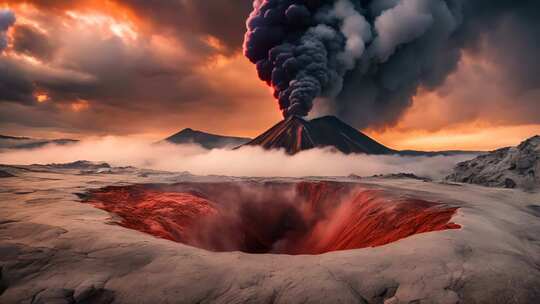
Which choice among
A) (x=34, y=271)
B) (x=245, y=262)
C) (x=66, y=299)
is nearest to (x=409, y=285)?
(x=245, y=262)

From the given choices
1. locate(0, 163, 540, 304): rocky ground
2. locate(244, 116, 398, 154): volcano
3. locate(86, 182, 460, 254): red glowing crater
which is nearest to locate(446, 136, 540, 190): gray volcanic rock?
locate(86, 182, 460, 254): red glowing crater

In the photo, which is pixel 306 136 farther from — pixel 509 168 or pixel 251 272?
pixel 251 272

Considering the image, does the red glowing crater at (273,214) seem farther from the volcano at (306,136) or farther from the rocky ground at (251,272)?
the volcano at (306,136)

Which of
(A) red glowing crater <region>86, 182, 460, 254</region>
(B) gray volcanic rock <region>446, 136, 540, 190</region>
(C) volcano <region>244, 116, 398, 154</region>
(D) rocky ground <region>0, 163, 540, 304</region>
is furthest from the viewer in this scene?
(C) volcano <region>244, 116, 398, 154</region>

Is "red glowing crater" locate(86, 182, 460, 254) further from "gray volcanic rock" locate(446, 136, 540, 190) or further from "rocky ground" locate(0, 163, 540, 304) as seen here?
"gray volcanic rock" locate(446, 136, 540, 190)

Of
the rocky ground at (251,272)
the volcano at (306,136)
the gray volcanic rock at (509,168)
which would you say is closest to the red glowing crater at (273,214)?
the rocky ground at (251,272)
